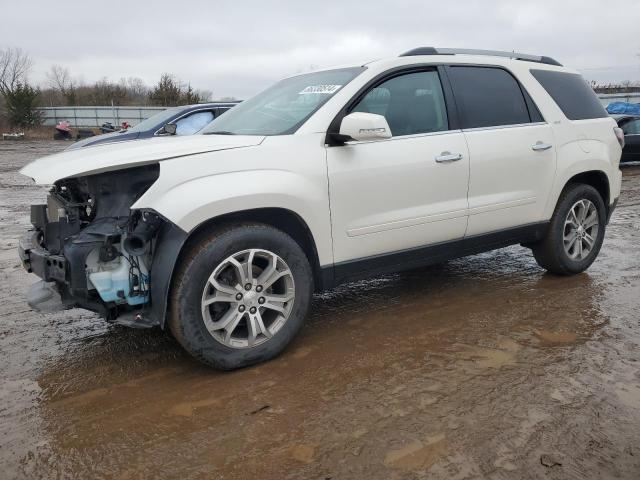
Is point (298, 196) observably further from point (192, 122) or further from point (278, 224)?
point (192, 122)

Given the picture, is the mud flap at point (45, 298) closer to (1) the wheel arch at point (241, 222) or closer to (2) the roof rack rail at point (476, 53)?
(1) the wheel arch at point (241, 222)

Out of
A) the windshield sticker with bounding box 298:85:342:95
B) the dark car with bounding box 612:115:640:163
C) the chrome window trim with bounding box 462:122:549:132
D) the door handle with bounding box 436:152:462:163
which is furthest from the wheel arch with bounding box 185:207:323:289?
the dark car with bounding box 612:115:640:163

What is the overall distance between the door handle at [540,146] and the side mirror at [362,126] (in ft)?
5.41

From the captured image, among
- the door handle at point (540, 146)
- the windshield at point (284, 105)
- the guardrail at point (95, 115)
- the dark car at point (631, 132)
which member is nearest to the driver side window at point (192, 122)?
the windshield at point (284, 105)

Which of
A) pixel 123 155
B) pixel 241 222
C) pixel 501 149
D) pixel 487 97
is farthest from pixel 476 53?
pixel 123 155

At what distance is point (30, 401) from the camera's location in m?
2.95

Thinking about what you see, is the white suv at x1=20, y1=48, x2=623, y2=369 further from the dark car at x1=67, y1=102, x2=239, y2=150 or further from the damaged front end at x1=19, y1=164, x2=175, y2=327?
the dark car at x1=67, y1=102, x2=239, y2=150

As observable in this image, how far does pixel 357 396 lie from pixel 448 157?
1840 millimetres

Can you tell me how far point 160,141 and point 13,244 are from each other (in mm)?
4015

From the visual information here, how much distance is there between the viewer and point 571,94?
16.1 feet

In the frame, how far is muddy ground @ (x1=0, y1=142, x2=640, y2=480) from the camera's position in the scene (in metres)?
2.39

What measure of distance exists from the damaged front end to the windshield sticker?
1.28 metres

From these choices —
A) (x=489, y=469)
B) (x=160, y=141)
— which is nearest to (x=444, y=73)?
(x=160, y=141)

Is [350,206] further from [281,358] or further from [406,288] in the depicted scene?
[406,288]
